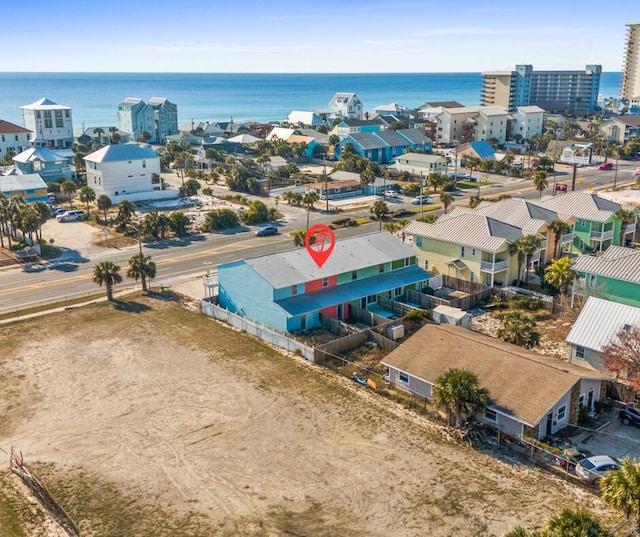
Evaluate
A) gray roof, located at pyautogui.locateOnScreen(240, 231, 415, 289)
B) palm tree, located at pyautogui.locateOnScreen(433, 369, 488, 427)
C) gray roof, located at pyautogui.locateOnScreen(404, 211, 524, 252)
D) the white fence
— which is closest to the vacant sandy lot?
the white fence

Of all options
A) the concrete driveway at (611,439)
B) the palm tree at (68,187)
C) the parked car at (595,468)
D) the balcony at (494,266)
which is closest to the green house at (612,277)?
the balcony at (494,266)

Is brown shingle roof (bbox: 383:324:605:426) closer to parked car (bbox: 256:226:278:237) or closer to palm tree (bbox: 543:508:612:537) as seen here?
palm tree (bbox: 543:508:612:537)

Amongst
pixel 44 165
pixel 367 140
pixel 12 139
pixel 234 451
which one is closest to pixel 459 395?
pixel 234 451

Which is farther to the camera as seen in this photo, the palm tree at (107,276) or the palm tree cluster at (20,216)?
the palm tree cluster at (20,216)

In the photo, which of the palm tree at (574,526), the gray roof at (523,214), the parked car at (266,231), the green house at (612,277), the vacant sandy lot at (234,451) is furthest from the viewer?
the parked car at (266,231)

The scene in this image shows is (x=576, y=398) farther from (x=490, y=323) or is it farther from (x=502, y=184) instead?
(x=502, y=184)

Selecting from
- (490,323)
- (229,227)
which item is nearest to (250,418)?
(490,323)

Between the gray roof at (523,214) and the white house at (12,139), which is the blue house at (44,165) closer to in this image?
the white house at (12,139)
